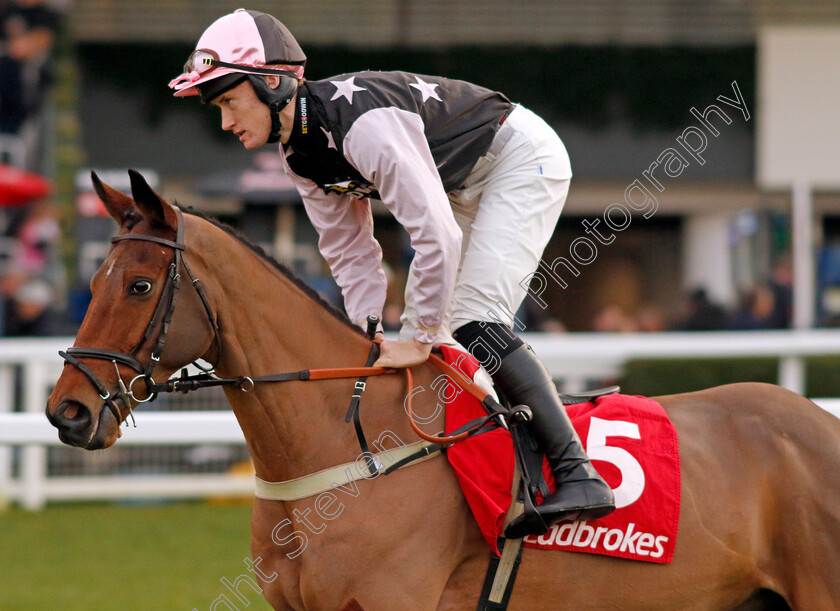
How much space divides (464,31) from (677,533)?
30.4 feet

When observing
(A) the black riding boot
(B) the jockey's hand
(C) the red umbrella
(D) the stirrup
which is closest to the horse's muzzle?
(B) the jockey's hand

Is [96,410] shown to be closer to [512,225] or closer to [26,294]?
[512,225]

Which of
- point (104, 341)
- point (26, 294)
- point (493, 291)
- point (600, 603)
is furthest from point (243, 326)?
point (26, 294)

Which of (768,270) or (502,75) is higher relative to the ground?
(502,75)

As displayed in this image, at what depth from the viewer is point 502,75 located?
11094mm

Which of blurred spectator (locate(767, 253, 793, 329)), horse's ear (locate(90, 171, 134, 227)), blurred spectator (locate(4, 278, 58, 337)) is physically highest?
horse's ear (locate(90, 171, 134, 227))

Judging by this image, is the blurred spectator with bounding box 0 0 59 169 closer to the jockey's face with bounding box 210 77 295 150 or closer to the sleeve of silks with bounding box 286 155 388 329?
the sleeve of silks with bounding box 286 155 388 329

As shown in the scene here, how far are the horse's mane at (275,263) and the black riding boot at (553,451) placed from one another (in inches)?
18.2

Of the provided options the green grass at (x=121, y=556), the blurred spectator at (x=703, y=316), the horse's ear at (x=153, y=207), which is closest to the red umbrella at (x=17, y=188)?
the green grass at (x=121, y=556)

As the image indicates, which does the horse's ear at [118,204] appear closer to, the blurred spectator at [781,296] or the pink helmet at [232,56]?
the pink helmet at [232,56]

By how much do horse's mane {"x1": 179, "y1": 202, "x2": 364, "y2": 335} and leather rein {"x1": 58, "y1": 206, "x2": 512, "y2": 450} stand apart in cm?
7

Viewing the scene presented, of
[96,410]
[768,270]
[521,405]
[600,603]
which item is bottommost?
[768,270]

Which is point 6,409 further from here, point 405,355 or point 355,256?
point 405,355

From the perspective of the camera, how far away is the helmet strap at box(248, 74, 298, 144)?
2.56 meters
